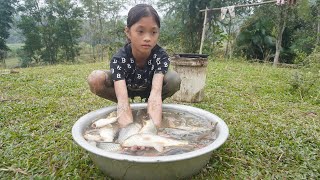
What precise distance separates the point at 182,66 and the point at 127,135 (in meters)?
1.82

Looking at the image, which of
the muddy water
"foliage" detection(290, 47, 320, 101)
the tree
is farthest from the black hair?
the tree

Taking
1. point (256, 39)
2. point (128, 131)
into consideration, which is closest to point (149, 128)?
point (128, 131)

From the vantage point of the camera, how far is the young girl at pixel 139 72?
1868mm

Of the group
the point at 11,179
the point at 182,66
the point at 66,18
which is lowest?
the point at 11,179

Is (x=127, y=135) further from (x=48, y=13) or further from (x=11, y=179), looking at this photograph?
(x=48, y=13)

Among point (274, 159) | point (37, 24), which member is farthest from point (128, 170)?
point (37, 24)

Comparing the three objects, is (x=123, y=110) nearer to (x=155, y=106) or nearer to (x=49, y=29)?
(x=155, y=106)

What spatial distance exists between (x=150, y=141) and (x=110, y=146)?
0.24 metres

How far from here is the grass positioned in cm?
168

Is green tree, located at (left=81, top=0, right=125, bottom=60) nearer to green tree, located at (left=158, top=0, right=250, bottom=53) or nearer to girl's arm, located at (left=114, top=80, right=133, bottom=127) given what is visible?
green tree, located at (left=158, top=0, right=250, bottom=53)

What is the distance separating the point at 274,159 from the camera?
1.85m

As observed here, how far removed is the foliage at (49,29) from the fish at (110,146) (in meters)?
24.3

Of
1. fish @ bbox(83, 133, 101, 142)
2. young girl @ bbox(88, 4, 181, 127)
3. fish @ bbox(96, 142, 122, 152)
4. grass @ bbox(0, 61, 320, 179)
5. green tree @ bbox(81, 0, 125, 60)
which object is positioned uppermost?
green tree @ bbox(81, 0, 125, 60)

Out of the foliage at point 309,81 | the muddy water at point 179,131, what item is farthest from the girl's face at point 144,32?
the foliage at point 309,81
